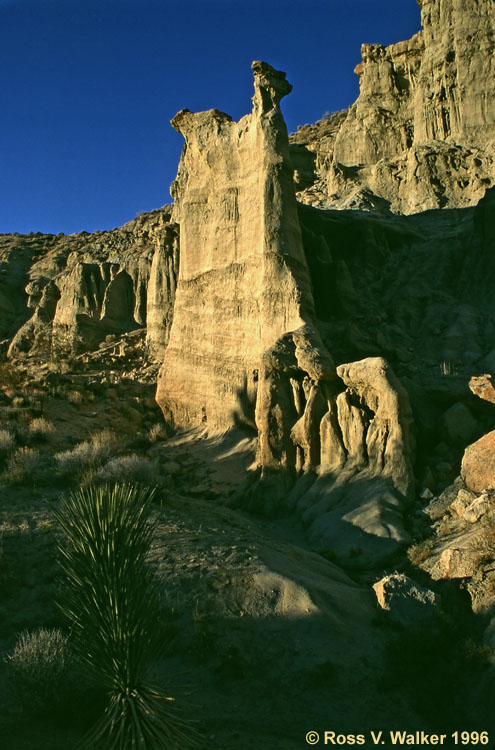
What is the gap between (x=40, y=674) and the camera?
778 centimetres

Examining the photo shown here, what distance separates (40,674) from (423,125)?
97.5 feet

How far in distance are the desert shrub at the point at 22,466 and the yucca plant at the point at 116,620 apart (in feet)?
24.3

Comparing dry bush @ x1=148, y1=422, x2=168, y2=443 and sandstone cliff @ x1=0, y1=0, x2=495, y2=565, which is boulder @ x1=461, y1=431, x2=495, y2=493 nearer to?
sandstone cliff @ x1=0, y1=0, x2=495, y2=565

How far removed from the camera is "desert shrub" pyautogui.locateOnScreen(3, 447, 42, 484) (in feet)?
45.5

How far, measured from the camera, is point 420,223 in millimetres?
25625

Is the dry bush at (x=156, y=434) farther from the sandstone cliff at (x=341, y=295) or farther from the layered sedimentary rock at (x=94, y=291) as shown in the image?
the layered sedimentary rock at (x=94, y=291)

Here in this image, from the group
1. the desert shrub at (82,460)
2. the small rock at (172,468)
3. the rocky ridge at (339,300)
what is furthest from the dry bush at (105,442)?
the rocky ridge at (339,300)

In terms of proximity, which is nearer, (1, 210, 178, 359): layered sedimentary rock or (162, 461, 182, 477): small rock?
(162, 461, 182, 477): small rock

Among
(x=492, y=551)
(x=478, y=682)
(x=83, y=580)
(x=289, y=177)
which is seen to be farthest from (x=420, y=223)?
(x=83, y=580)

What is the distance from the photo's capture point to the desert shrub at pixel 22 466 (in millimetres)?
13866

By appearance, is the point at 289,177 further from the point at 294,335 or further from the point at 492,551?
the point at 492,551

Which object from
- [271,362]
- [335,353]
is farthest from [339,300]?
[271,362]

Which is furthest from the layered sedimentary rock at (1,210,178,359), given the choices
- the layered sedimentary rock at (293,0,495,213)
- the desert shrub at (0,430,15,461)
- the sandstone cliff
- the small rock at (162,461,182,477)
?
the desert shrub at (0,430,15,461)

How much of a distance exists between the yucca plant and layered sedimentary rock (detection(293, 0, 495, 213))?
73.7 feet
